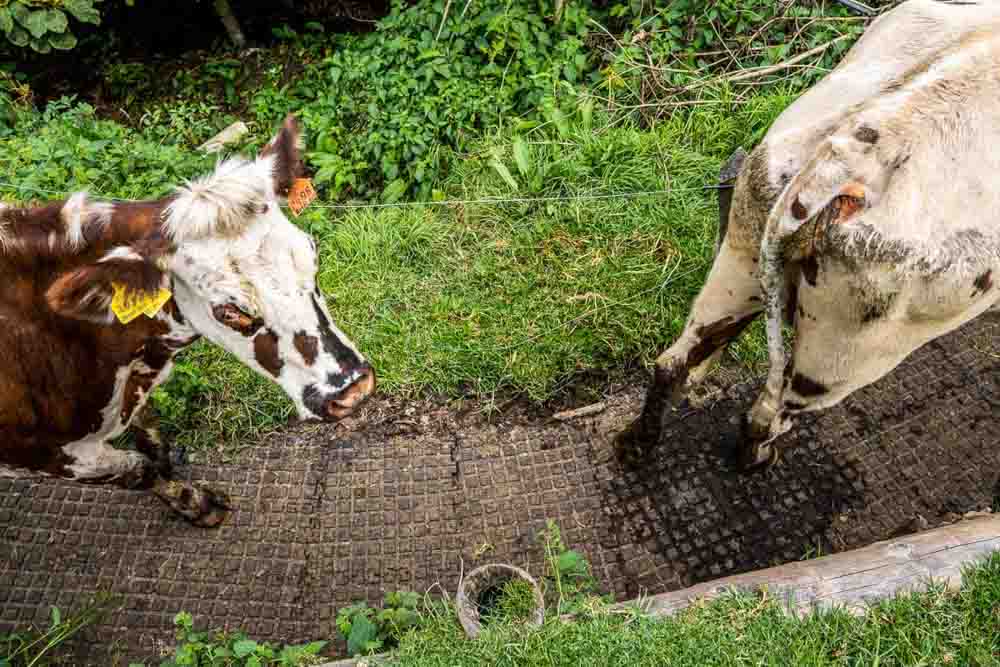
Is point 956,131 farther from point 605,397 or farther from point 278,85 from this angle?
point 278,85

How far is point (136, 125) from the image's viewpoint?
21.0 ft

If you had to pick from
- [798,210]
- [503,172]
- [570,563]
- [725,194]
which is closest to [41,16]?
[503,172]

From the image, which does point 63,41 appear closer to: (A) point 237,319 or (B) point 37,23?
(B) point 37,23

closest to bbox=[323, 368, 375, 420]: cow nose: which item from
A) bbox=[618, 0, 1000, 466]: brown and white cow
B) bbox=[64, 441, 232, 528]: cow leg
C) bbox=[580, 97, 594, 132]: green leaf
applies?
bbox=[64, 441, 232, 528]: cow leg

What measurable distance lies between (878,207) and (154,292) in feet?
7.98

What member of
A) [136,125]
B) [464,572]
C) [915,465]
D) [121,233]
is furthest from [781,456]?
[136,125]

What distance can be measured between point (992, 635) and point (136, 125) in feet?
22.4

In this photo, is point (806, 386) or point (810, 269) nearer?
point (810, 269)

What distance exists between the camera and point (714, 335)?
10.6 feet

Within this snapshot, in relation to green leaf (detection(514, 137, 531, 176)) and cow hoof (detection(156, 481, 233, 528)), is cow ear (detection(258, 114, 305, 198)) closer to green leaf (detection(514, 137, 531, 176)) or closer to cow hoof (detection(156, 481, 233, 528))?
cow hoof (detection(156, 481, 233, 528))

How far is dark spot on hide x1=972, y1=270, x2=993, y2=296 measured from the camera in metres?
2.43

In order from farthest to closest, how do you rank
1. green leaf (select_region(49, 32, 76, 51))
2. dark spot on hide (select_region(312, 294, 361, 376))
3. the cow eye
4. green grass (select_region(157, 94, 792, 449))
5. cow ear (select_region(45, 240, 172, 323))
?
green leaf (select_region(49, 32, 76, 51)) < green grass (select_region(157, 94, 792, 449)) < dark spot on hide (select_region(312, 294, 361, 376)) < the cow eye < cow ear (select_region(45, 240, 172, 323))

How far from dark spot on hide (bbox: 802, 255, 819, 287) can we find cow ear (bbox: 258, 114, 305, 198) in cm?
196

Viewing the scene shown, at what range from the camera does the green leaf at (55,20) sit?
540 cm
